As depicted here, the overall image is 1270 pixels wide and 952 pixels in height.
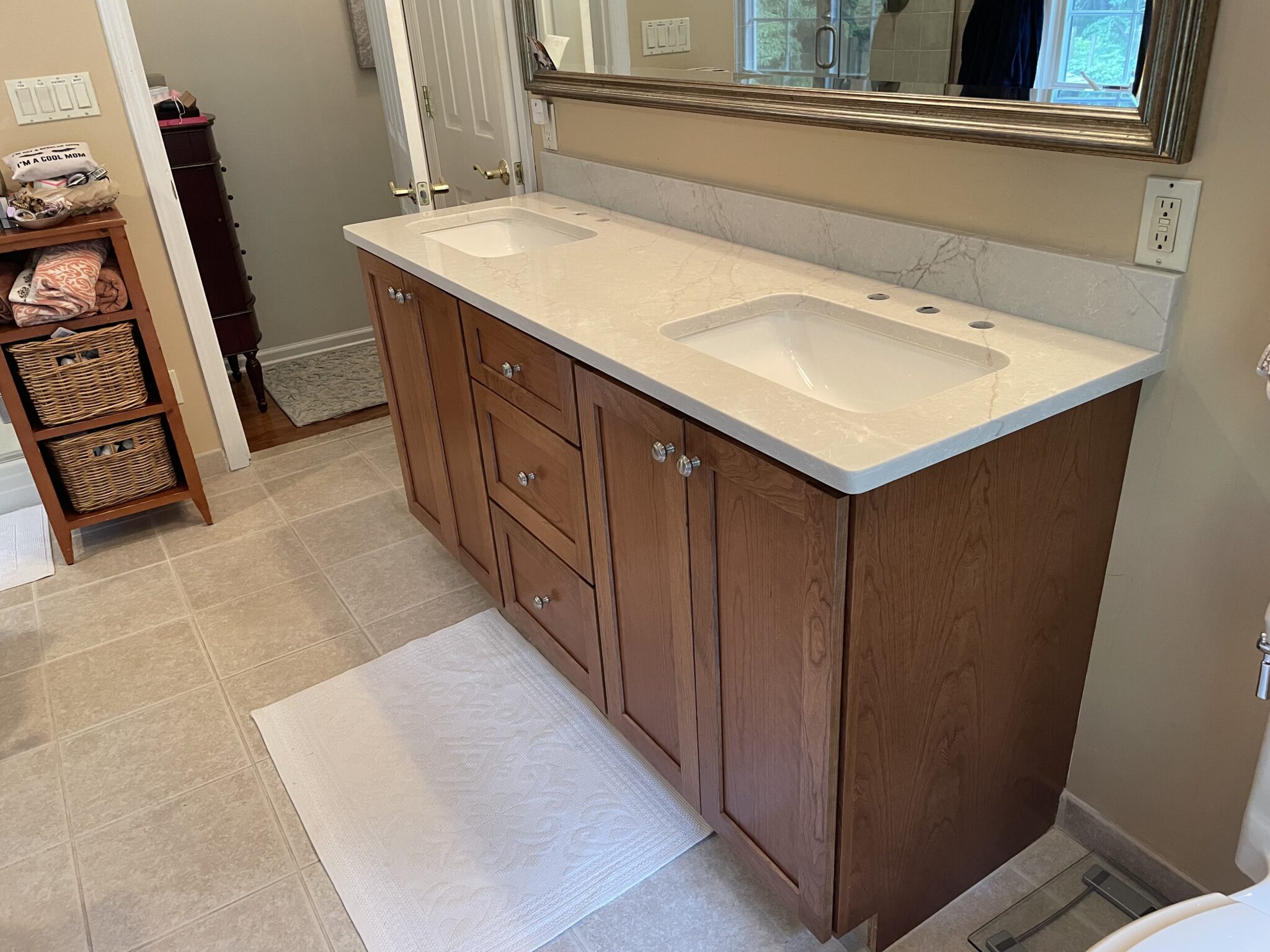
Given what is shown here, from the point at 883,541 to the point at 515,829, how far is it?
993 millimetres

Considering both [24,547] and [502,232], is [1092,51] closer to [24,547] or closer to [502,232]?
[502,232]

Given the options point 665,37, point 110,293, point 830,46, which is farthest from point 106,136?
point 830,46

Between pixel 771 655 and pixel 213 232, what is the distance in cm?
284

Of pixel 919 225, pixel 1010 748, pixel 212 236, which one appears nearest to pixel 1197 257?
pixel 919 225

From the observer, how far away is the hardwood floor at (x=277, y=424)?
11.1 ft

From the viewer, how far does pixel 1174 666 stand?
136 cm

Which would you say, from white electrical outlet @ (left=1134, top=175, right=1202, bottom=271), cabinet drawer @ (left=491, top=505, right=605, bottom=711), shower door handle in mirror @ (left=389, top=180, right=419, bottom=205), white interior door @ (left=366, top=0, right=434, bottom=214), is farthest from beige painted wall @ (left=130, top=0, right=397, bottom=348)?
white electrical outlet @ (left=1134, top=175, right=1202, bottom=271)

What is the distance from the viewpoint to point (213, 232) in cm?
327

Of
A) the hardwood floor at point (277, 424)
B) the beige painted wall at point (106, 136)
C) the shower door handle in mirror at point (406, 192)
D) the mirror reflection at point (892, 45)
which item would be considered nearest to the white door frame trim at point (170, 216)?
the beige painted wall at point (106, 136)

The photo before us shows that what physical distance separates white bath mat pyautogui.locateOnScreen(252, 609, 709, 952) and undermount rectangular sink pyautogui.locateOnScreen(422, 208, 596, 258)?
0.96 m

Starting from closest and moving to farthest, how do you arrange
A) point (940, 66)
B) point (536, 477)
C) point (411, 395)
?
point (940, 66) < point (536, 477) < point (411, 395)

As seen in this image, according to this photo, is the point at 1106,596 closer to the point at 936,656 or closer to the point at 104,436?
the point at 936,656

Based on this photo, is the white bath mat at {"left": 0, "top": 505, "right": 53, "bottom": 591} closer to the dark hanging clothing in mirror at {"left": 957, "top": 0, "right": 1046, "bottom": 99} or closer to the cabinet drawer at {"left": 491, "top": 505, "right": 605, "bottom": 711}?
the cabinet drawer at {"left": 491, "top": 505, "right": 605, "bottom": 711}

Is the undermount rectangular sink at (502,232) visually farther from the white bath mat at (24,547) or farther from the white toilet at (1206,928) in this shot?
the white toilet at (1206,928)
